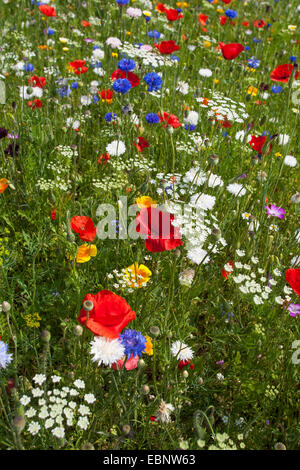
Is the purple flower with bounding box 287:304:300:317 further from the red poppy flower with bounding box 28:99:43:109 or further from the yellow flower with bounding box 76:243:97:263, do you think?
the red poppy flower with bounding box 28:99:43:109

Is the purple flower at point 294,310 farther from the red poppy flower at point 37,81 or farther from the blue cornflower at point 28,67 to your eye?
the blue cornflower at point 28,67

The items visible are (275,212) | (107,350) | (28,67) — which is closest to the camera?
(107,350)

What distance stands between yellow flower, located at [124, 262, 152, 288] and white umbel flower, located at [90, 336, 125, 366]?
31 centimetres

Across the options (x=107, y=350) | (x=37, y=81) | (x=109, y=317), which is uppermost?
(x=37, y=81)

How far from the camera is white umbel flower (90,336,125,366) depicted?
1294 mm

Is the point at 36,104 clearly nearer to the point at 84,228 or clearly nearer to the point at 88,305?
the point at 84,228

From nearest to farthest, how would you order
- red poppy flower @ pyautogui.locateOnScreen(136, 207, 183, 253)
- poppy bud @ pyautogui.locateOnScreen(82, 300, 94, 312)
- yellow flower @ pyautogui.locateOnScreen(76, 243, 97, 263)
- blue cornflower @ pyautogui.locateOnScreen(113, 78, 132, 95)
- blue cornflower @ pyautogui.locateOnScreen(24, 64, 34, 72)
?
poppy bud @ pyautogui.locateOnScreen(82, 300, 94, 312) < red poppy flower @ pyautogui.locateOnScreen(136, 207, 183, 253) < yellow flower @ pyautogui.locateOnScreen(76, 243, 97, 263) < blue cornflower @ pyautogui.locateOnScreen(113, 78, 132, 95) < blue cornflower @ pyautogui.locateOnScreen(24, 64, 34, 72)

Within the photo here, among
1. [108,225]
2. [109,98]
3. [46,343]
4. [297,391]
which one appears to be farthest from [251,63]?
[46,343]

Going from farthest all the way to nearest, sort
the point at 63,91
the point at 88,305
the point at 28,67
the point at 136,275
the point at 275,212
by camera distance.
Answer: the point at 28,67 < the point at 63,91 < the point at 275,212 < the point at 136,275 < the point at 88,305

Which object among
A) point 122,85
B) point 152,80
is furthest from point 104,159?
point 152,80

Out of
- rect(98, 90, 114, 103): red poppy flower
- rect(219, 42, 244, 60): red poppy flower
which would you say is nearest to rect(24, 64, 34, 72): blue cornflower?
rect(98, 90, 114, 103): red poppy flower

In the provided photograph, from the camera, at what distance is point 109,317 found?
1.24 metres

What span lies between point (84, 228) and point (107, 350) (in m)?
0.56
